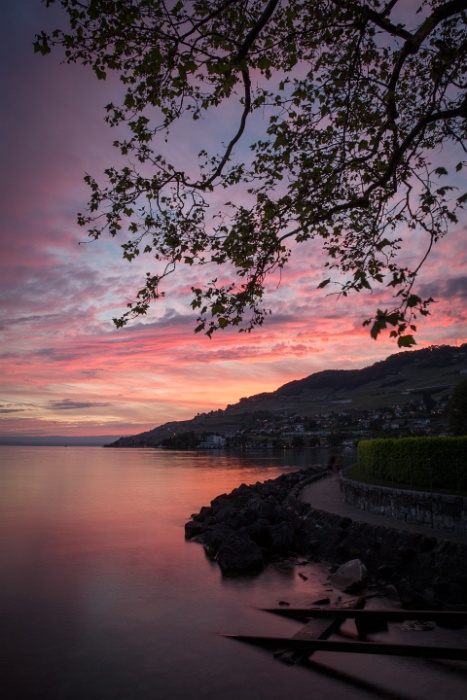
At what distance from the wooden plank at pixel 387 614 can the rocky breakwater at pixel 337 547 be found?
6.61ft

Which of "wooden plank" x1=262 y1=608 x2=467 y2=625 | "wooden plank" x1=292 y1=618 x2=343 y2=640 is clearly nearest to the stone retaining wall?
"wooden plank" x1=262 y1=608 x2=467 y2=625

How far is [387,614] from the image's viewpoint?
28.3 feet

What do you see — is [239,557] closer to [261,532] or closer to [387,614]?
[261,532]

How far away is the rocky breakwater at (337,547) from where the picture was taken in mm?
11203

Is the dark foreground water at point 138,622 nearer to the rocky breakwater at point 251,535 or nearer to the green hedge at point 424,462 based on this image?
the rocky breakwater at point 251,535

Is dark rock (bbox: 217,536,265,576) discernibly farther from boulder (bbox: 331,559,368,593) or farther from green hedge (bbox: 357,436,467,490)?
green hedge (bbox: 357,436,467,490)

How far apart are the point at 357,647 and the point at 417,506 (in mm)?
9235

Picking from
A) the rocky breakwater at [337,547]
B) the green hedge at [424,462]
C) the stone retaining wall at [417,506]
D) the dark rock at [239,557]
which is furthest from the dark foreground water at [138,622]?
the green hedge at [424,462]

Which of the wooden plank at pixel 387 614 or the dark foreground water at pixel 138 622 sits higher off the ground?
the wooden plank at pixel 387 614

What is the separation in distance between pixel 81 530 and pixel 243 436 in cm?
17437

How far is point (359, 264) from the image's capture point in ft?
29.4

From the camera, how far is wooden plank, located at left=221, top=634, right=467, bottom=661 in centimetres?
686

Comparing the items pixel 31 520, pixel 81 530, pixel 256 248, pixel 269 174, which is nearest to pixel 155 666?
pixel 256 248

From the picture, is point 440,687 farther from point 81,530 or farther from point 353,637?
point 81,530
